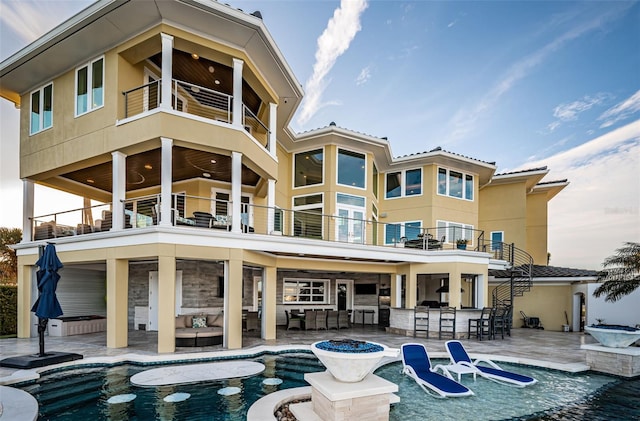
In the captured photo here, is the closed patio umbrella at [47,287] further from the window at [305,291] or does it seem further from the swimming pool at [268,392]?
the window at [305,291]

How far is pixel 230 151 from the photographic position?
11.0m

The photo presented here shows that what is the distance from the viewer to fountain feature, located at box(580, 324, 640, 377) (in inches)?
353

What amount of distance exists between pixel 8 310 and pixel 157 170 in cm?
833

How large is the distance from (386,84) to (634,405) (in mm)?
15490

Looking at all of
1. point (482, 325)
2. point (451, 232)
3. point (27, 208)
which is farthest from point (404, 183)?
point (27, 208)

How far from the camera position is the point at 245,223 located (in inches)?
551

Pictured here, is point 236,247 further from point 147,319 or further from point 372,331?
point 372,331

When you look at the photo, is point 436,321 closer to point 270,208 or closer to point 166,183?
point 270,208

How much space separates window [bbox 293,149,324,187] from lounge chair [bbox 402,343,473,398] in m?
10.4

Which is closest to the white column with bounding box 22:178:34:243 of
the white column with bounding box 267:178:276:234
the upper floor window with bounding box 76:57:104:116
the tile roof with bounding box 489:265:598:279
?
the upper floor window with bounding box 76:57:104:116

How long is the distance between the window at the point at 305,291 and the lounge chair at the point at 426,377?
1039 centimetres

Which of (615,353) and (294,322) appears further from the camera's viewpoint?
(294,322)

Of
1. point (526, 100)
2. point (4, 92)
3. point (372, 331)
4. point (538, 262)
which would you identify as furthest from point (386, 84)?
point (4, 92)

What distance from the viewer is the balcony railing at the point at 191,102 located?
431 inches
